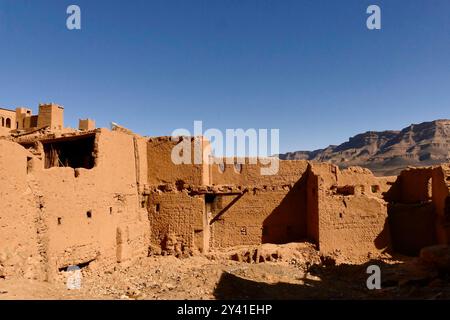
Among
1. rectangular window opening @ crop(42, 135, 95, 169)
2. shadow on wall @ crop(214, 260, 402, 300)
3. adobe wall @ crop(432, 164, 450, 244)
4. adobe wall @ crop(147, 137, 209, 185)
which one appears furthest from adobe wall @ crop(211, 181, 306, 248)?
rectangular window opening @ crop(42, 135, 95, 169)

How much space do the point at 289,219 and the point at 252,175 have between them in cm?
288

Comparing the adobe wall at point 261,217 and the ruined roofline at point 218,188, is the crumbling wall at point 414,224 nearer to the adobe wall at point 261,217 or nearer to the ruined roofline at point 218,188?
the adobe wall at point 261,217

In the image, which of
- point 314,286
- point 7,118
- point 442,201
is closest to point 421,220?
point 442,201

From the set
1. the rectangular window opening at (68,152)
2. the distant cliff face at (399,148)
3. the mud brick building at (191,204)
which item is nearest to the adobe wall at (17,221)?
the mud brick building at (191,204)

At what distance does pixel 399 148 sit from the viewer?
3625 inches

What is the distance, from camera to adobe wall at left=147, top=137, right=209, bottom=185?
701 inches

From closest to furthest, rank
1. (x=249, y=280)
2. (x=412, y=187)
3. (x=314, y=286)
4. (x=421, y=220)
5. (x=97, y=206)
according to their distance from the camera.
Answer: (x=249, y=280) → (x=314, y=286) → (x=97, y=206) → (x=421, y=220) → (x=412, y=187)

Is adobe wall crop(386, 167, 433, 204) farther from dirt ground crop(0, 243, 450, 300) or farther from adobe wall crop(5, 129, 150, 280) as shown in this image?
adobe wall crop(5, 129, 150, 280)

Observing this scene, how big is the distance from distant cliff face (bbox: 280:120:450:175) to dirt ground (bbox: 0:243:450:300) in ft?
193

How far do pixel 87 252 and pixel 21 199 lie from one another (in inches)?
129

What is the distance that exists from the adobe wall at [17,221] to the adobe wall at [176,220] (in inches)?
265

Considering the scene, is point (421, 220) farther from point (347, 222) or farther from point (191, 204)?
point (191, 204)

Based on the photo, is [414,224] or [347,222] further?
[414,224]

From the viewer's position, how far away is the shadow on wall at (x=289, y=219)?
19031 millimetres
